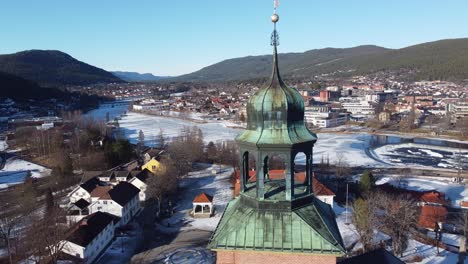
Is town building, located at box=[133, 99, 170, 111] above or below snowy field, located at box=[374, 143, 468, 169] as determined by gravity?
above

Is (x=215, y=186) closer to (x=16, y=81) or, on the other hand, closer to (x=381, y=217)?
(x=381, y=217)

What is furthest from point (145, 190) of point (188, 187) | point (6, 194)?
point (6, 194)

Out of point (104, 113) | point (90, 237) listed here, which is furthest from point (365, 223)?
point (104, 113)

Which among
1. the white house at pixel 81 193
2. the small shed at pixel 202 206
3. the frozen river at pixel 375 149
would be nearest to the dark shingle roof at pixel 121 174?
the white house at pixel 81 193

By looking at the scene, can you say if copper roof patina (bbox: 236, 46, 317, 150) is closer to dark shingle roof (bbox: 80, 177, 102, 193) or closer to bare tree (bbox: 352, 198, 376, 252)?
bare tree (bbox: 352, 198, 376, 252)

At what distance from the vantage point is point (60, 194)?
34438 mm

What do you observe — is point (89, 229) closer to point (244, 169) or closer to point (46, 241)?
point (46, 241)

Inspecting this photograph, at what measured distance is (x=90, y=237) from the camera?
22.2 m

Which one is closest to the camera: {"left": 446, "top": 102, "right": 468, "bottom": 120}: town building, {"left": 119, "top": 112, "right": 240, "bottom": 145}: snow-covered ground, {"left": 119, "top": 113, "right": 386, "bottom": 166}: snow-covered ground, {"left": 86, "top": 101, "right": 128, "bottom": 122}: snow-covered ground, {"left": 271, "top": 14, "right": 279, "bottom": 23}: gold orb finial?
{"left": 271, "top": 14, "right": 279, "bottom": 23}: gold orb finial

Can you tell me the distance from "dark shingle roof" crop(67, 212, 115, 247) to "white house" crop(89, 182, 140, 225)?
2.38 meters

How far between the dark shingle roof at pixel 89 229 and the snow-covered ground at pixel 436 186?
1011 inches

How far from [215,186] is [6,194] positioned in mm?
18871

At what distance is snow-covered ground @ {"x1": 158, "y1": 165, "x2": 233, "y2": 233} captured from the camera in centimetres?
2711

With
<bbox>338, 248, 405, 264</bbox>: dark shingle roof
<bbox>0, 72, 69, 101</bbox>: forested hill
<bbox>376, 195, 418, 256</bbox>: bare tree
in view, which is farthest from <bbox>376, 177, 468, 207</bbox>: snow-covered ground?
<bbox>0, 72, 69, 101</bbox>: forested hill
